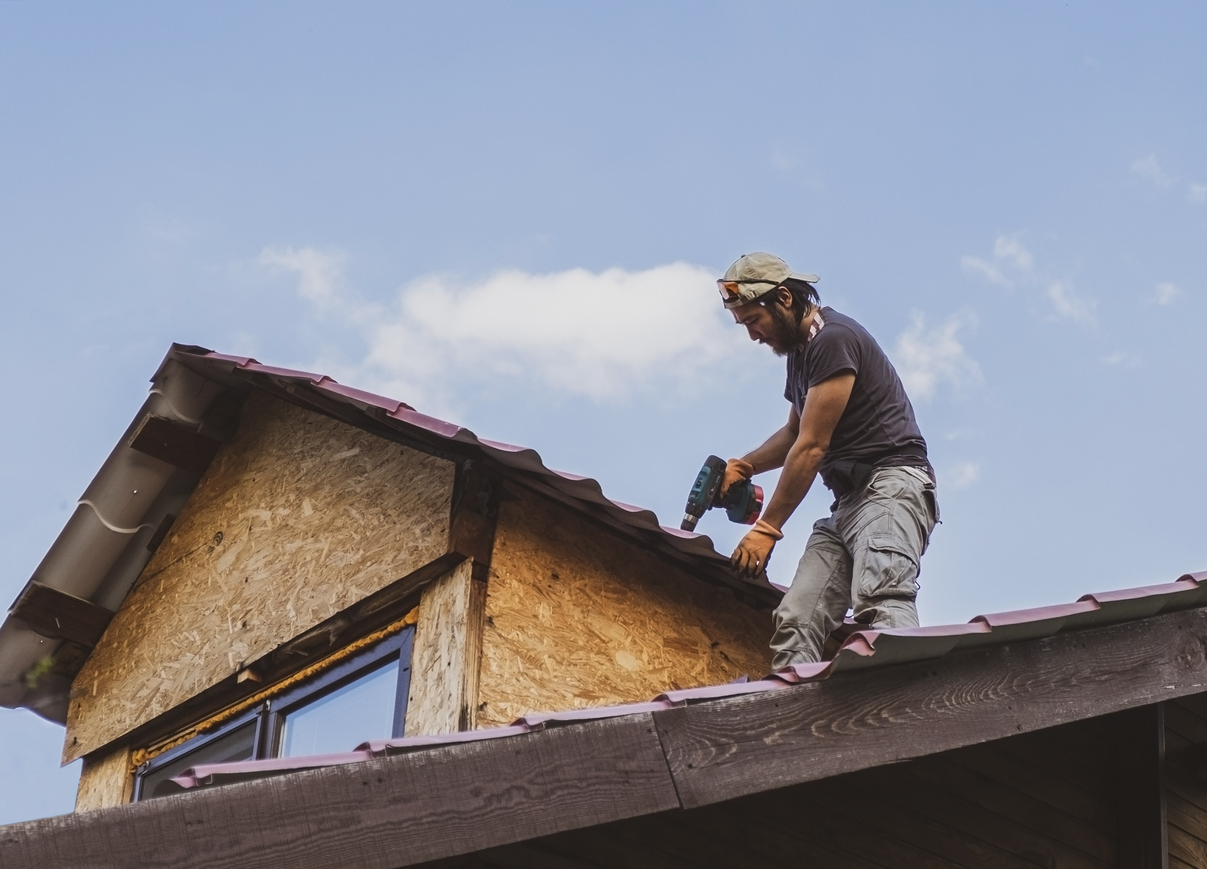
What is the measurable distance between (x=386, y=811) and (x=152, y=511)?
482 cm

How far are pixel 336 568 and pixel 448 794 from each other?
3.26 metres

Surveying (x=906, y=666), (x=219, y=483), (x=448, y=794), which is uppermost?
(x=219, y=483)

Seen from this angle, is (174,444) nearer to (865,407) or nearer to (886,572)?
(865,407)

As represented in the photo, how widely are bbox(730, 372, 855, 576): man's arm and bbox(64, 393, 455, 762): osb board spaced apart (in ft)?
3.91

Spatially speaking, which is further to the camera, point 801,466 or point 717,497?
point 717,497

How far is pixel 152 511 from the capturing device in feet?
24.6

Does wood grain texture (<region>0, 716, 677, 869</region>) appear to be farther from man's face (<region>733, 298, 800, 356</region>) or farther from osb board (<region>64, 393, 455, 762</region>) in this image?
man's face (<region>733, 298, 800, 356</region>)

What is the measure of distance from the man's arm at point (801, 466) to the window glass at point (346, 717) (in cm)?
146

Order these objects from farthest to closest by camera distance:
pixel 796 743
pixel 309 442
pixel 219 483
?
1. pixel 219 483
2. pixel 309 442
3. pixel 796 743

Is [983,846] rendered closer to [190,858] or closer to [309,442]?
[190,858]

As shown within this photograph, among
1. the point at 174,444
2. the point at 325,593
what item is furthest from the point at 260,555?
the point at 174,444

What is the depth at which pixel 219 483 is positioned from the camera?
742 centimetres

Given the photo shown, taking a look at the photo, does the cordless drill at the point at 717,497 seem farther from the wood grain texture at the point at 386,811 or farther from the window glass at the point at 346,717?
the wood grain texture at the point at 386,811

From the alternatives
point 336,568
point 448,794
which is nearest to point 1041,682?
point 448,794
